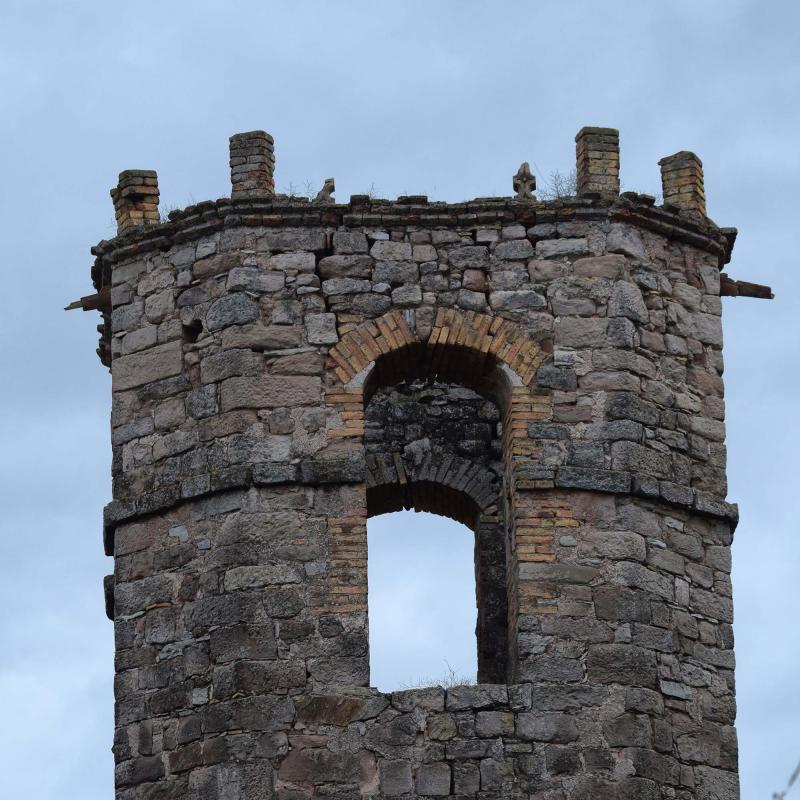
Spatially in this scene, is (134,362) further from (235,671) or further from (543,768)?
(543,768)

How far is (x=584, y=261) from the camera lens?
77.3 feet

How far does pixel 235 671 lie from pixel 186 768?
72cm

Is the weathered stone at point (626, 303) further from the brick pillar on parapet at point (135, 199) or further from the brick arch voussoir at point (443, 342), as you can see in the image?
the brick pillar on parapet at point (135, 199)

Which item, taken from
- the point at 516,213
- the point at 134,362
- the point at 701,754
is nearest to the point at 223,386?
the point at 134,362

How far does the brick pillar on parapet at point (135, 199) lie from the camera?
24281 millimetres

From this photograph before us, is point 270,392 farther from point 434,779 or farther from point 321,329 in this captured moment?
point 434,779

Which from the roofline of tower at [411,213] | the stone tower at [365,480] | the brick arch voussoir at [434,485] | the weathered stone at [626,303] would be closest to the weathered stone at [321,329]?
the stone tower at [365,480]

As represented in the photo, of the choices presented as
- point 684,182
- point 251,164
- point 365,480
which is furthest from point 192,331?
point 684,182

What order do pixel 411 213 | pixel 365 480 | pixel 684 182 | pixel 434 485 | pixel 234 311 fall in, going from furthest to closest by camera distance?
pixel 434 485 → pixel 684 182 → pixel 411 213 → pixel 234 311 → pixel 365 480

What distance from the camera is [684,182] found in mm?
24266

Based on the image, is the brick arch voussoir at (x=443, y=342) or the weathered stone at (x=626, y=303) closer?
the brick arch voussoir at (x=443, y=342)

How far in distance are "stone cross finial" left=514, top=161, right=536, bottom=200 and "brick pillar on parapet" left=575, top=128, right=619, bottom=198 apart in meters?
0.35

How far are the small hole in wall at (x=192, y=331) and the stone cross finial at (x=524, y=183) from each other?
95.8 inches

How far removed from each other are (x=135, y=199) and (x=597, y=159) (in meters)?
3.37
